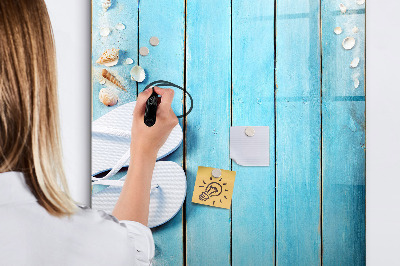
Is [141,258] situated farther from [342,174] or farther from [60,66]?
[60,66]

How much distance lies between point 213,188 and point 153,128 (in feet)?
0.68

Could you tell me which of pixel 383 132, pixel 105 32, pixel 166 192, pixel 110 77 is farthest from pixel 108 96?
pixel 383 132

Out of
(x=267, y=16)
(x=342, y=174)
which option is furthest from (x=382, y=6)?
(x=342, y=174)

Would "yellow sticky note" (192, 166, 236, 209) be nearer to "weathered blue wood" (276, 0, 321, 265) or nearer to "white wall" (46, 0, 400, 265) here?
"weathered blue wood" (276, 0, 321, 265)

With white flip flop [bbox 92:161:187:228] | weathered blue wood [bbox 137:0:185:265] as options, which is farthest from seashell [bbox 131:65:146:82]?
white flip flop [bbox 92:161:187:228]

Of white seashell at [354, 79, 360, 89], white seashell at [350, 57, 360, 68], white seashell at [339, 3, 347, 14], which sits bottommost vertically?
white seashell at [354, 79, 360, 89]

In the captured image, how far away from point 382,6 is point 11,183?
2.49 ft

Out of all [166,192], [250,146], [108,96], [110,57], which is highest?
[110,57]

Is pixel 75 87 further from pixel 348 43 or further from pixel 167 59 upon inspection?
pixel 348 43

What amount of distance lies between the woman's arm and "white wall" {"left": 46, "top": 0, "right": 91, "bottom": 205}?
0.16 metres

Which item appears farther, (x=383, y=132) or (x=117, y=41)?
(x=117, y=41)

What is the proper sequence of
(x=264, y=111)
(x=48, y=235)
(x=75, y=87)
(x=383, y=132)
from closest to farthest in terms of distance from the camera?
(x=48, y=235) → (x=383, y=132) → (x=264, y=111) → (x=75, y=87)

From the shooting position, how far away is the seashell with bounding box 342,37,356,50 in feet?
2.65

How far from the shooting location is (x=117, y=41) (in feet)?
3.06
